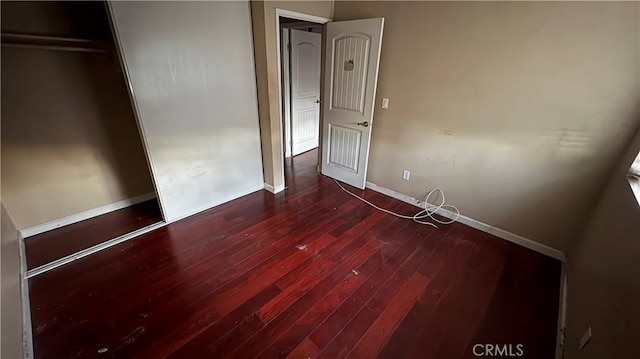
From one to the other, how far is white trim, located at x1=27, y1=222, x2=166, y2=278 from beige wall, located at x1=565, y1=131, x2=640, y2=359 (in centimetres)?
314

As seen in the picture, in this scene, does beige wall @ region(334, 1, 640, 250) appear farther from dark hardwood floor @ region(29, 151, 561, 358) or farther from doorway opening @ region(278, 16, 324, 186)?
doorway opening @ region(278, 16, 324, 186)

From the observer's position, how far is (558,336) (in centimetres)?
165

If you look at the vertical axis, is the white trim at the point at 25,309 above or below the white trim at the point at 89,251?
above

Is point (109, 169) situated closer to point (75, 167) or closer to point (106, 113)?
point (75, 167)

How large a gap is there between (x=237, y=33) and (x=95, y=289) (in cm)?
247

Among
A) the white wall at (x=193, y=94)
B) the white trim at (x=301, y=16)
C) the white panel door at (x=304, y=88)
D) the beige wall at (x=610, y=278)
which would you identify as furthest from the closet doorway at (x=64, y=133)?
the beige wall at (x=610, y=278)

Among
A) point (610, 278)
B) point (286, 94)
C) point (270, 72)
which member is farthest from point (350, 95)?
point (610, 278)

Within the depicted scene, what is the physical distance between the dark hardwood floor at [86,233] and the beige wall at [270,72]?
136 centimetres

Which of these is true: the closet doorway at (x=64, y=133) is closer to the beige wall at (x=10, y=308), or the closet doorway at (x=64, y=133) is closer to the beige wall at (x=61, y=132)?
the beige wall at (x=61, y=132)

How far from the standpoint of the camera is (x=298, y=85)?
4301 millimetres

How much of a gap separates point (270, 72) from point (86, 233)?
2.35m

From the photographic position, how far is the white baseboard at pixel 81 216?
2422mm

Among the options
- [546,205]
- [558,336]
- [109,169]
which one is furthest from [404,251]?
[109,169]

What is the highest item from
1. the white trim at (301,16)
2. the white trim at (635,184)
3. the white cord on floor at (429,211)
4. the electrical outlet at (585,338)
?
the white trim at (301,16)
